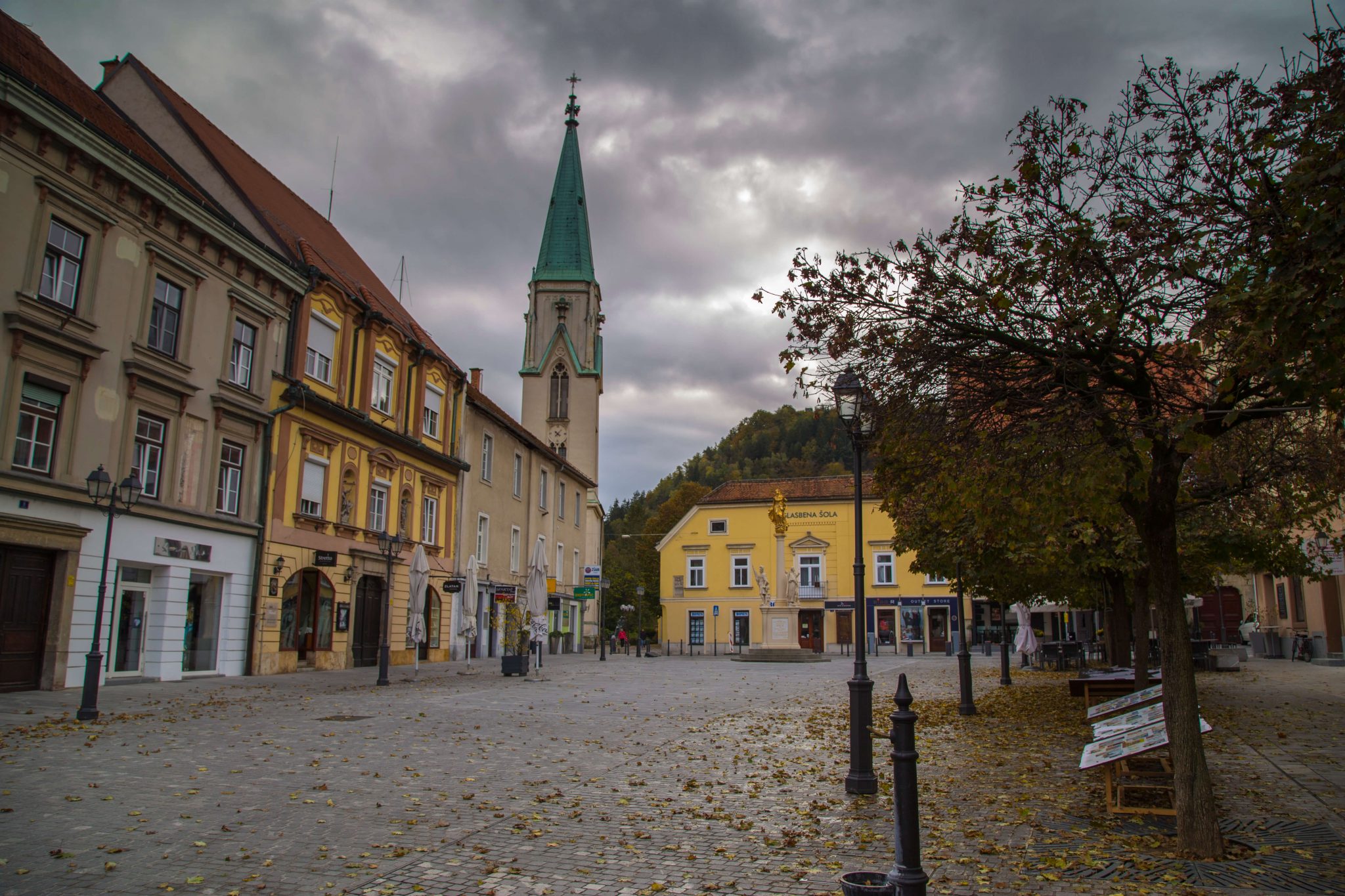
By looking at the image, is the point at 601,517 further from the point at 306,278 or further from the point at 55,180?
the point at 55,180

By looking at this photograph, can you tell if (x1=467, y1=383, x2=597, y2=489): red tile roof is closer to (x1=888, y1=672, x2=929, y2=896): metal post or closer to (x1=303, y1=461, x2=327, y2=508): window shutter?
(x1=303, y1=461, x2=327, y2=508): window shutter

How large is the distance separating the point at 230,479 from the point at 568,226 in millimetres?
53785

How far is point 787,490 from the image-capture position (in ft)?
195

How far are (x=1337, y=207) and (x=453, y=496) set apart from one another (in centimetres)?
3196

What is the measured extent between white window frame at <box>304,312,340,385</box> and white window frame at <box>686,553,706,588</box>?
36.7m

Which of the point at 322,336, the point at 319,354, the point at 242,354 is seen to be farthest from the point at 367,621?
the point at 242,354

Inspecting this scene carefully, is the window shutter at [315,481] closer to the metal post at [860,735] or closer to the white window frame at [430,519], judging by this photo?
the white window frame at [430,519]

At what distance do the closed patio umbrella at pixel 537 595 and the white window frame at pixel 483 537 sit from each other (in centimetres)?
1031

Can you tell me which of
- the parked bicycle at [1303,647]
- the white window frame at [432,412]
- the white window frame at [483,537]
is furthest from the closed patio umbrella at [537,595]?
the parked bicycle at [1303,647]

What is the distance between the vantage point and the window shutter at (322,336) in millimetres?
25625

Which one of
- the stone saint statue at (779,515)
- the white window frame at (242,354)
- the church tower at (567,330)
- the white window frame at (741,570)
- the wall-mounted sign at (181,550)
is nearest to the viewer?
the wall-mounted sign at (181,550)

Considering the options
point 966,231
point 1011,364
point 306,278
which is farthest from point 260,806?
point 306,278

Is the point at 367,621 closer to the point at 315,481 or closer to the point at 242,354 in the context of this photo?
the point at 315,481

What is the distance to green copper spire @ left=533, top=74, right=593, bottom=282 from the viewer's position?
72312mm
